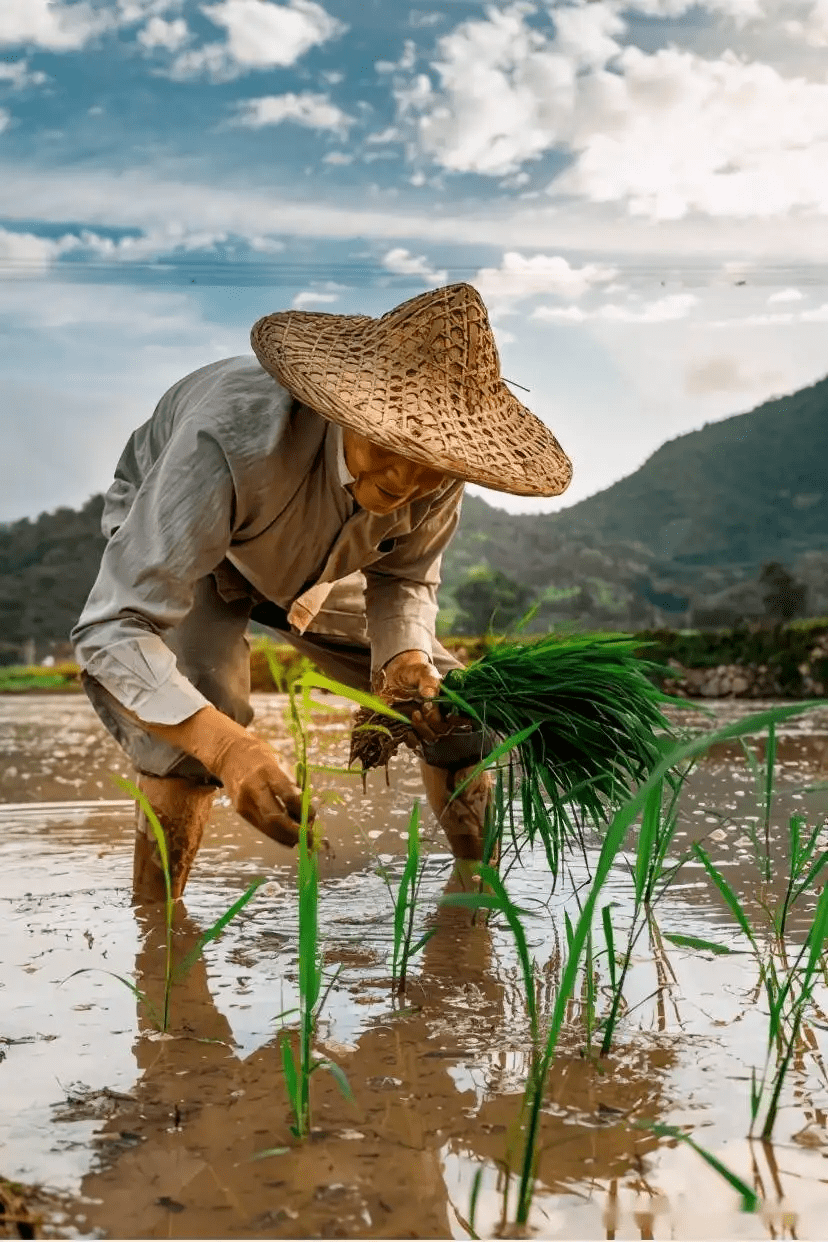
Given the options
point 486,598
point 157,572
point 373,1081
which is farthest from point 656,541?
point 373,1081

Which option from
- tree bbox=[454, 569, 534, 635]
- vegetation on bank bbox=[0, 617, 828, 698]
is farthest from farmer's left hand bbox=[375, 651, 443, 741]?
tree bbox=[454, 569, 534, 635]

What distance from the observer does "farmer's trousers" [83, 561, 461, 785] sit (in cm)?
236

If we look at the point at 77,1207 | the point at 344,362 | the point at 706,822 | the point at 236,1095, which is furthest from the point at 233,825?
the point at 77,1207

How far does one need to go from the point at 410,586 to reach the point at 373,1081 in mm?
1343

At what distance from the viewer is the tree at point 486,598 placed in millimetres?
11117

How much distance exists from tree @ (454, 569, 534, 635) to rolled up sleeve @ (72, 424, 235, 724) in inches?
343

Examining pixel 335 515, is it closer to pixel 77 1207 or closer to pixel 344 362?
pixel 344 362

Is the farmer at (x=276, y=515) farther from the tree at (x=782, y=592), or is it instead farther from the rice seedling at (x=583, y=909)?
the tree at (x=782, y=592)

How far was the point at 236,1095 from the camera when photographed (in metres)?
1.36

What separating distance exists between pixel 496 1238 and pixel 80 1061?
0.64 metres

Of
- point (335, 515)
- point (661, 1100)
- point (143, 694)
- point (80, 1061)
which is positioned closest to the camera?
point (661, 1100)

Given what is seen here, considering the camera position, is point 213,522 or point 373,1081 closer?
point 373,1081

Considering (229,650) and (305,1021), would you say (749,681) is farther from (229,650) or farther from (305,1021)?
(305,1021)

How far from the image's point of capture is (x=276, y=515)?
2.24 m
